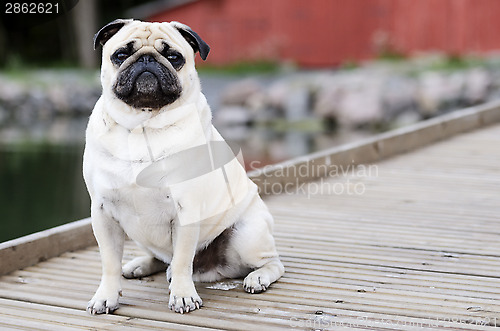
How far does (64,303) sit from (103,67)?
0.87 meters

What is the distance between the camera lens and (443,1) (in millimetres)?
15500

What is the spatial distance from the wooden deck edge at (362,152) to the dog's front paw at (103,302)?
6.48ft

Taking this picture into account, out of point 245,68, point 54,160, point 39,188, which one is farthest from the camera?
point 245,68

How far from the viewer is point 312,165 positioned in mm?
5035

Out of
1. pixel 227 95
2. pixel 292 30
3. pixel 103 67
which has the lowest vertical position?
pixel 227 95

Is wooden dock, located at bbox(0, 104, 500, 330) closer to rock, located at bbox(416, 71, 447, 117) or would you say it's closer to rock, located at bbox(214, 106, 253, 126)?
rock, located at bbox(416, 71, 447, 117)

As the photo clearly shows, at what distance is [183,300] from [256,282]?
0.33 meters

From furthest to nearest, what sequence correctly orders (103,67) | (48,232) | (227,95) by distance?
(227,95)
(48,232)
(103,67)

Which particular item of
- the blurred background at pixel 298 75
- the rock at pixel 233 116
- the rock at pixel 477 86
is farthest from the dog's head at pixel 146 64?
the rock at pixel 233 116

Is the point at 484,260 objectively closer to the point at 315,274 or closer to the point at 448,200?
the point at 315,274

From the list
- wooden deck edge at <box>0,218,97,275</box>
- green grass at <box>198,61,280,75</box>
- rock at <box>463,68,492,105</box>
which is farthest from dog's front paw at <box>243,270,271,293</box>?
green grass at <box>198,61,280,75</box>

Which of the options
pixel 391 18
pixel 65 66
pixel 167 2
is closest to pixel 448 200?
pixel 391 18

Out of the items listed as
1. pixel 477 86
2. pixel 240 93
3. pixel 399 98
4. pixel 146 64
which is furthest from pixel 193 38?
pixel 240 93

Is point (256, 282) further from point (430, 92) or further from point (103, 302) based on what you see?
point (430, 92)
